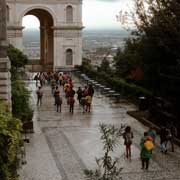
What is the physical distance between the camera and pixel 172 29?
2223 centimetres

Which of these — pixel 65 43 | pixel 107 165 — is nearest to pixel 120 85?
pixel 65 43

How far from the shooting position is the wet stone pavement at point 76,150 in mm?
17311

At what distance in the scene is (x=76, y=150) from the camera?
20484 mm

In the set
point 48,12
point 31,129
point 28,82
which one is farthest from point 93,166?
point 48,12

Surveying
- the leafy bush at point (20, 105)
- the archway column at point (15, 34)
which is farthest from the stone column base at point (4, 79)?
the archway column at point (15, 34)

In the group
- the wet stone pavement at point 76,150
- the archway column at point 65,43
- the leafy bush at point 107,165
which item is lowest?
the wet stone pavement at point 76,150

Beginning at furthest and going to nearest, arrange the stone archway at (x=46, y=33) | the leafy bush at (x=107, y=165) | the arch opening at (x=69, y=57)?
the stone archway at (x=46, y=33)
the arch opening at (x=69, y=57)
the leafy bush at (x=107, y=165)

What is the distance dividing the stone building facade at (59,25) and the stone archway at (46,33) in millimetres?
225

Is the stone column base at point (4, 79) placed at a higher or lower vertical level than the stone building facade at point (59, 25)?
lower

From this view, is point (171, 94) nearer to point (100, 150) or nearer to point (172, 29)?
point (172, 29)

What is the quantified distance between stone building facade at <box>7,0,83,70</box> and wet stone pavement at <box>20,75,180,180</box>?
26.5 meters

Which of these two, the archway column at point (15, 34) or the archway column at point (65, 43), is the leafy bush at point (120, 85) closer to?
the archway column at point (65, 43)

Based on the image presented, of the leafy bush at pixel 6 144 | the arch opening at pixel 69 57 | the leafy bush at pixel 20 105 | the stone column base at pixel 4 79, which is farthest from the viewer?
the arch opening at pixel 69 57

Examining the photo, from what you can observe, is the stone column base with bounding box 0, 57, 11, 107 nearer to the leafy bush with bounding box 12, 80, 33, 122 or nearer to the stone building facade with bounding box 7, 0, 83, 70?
the leafy bush with bounding box 12, 80, 33, 122
